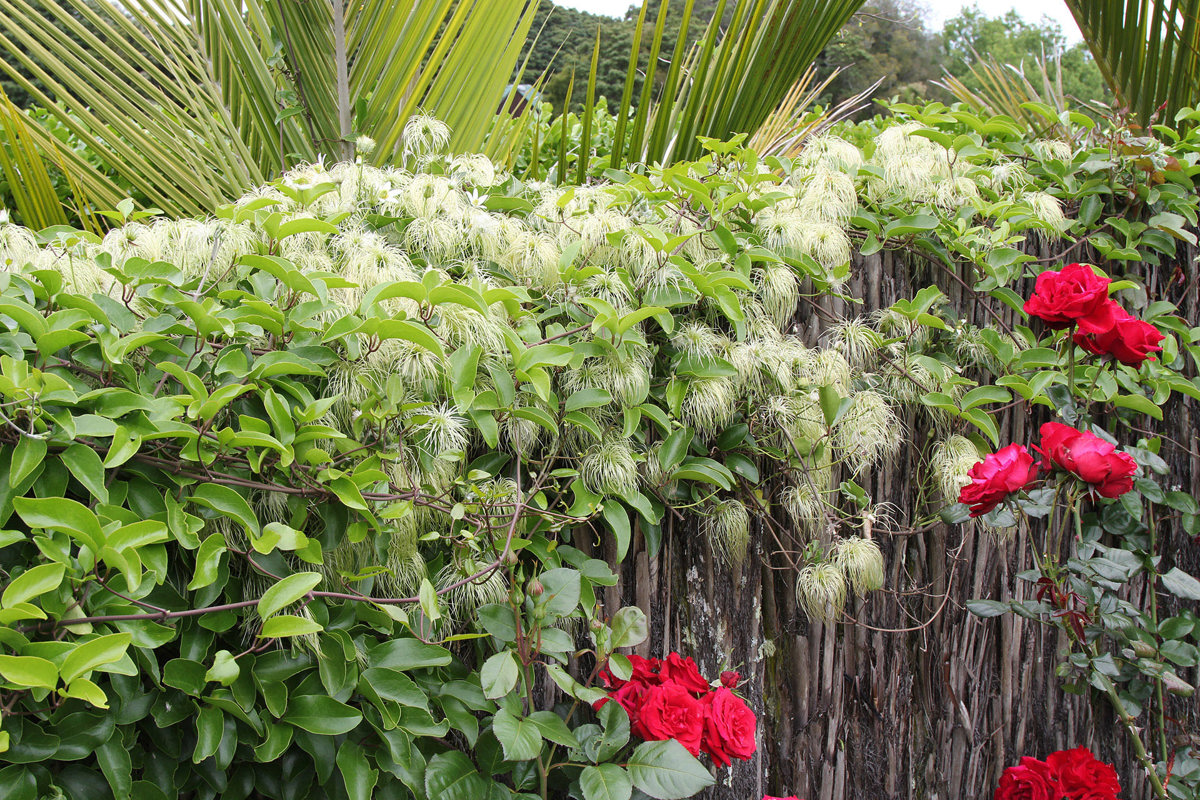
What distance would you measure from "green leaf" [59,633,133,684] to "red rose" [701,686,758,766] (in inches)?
32.2

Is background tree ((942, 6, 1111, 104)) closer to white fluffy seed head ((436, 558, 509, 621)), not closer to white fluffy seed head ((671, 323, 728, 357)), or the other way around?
white fluffy seed head ((671, 323, 728, 357))

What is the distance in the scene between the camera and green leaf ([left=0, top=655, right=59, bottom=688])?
77cm

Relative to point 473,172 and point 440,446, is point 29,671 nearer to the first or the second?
point 440,446

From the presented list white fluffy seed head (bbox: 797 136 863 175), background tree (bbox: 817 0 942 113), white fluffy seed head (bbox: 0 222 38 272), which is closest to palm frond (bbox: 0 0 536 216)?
white fluffy seed head (bbox: 0 222 38 272)

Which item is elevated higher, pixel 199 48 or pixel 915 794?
pixel 199 48

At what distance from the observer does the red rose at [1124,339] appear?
1481 millimetres

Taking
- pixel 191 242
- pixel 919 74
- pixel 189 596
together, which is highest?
pixel 919 74

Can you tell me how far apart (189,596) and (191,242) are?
59 cm

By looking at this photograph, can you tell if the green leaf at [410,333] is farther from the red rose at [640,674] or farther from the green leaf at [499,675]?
the red rose at [640,674]

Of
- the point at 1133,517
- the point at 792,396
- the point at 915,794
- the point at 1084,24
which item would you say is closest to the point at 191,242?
the point at 792,396

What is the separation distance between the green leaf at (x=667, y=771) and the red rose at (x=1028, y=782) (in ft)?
3.27

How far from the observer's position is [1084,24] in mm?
2271

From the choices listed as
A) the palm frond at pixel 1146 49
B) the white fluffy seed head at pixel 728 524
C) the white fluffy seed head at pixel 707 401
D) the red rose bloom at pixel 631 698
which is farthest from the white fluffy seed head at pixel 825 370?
the palm frond at pixel 1146 49

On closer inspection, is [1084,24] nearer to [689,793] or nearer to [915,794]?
[915,794]
